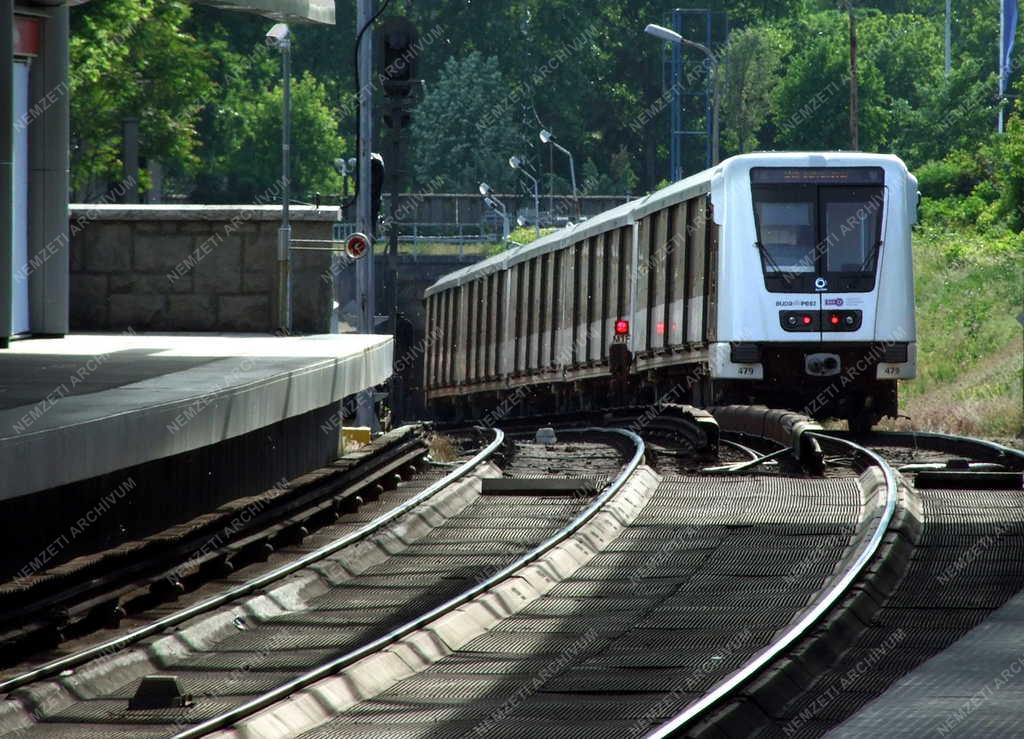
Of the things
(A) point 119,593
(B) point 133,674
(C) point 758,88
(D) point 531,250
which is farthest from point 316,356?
(C) point 758,88

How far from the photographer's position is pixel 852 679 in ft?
27.0

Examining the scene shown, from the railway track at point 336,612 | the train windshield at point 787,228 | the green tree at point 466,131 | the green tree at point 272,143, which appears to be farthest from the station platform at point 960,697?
the green tree at point 466,131

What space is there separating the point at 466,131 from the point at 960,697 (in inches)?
3606

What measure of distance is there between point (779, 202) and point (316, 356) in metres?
8.48

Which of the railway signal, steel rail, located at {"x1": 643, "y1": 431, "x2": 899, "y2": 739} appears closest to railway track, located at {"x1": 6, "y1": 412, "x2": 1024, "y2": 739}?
steel rail, located at {"x1": 643, "y1": 431, "x2": 899, "y2": 739}

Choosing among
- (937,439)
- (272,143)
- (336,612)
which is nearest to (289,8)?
(937,439)

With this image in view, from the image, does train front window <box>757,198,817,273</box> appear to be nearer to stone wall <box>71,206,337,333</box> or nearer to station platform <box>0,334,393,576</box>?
stone wall <box>71,206,337,333</box>

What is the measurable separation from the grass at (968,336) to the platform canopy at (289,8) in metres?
11.0

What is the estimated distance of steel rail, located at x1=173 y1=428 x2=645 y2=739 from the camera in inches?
281

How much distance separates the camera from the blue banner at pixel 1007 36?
61156 mm

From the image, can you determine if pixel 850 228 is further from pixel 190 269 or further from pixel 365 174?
pixel 190 269

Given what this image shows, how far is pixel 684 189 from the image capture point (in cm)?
2362

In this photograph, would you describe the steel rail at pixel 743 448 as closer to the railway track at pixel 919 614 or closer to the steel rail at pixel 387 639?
the railway track at pixel 919 614

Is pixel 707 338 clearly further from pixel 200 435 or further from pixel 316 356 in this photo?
pixel 200 435
